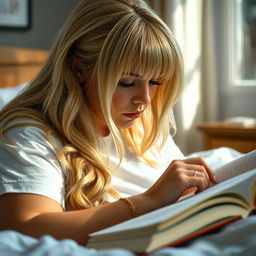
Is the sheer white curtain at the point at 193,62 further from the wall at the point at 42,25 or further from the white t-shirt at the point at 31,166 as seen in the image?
the white t-shirt at the point at 31,166

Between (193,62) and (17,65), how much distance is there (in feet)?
3.69

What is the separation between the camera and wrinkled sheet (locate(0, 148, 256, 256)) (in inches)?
25.4

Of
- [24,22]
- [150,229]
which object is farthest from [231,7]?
[150,229]

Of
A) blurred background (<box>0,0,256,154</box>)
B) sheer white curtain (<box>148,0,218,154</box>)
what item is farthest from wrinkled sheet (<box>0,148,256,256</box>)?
sheer white curtain (<box>148,0,218,154</box>)

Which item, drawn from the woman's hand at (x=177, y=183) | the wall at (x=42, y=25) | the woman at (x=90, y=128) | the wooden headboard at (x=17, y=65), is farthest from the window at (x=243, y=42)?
the woman's hand at (x=177, y=183)

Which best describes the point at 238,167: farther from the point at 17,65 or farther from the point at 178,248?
the point at 17,65

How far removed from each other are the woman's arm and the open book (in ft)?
0.50

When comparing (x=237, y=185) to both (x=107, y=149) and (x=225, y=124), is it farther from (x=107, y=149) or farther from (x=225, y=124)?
(x=225, y=124)

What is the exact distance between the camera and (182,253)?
61 centimetres

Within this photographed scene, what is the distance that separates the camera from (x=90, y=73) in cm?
123

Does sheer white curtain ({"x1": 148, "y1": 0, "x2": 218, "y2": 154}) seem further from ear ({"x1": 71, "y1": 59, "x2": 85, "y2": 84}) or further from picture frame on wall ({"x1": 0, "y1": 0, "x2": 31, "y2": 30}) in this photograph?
ear ({"x1": 71, "y1": 59, "x2": 85, "y2": 84})

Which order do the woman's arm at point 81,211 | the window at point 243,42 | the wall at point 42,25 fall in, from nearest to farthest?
the woman's arm at point 81,211 < the wall at point 42,25 < the window at point 243,42

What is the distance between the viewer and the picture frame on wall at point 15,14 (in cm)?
286

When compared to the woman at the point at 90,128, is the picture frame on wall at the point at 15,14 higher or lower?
higher
